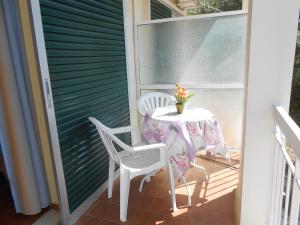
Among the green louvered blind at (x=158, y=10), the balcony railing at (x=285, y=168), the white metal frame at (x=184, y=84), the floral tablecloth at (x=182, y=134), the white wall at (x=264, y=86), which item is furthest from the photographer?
the green louvered blind at (x=158, y=10)

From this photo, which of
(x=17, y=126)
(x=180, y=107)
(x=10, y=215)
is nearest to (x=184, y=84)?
(x=180, y=107)

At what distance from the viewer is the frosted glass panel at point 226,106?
2873 mm

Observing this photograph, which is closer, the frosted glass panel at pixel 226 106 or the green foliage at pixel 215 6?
the frosted glass panel at pixel 226 106

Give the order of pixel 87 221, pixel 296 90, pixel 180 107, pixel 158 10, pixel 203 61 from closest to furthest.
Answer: pixel 296 90 < pixel 87 221 < pixel 180 107 < pixel 203 61 < pixel 158 10

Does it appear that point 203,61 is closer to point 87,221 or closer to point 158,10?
point 158,10

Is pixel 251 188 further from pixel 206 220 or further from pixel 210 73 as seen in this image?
pixel 210 73

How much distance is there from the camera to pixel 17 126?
63.5 inches

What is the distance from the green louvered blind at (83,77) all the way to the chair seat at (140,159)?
35 cm

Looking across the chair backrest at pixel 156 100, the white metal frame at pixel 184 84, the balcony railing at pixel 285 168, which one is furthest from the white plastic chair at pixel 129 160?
the white metal frame at pixel 184 84

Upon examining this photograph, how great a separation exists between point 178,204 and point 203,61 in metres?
1.78

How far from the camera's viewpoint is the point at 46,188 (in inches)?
73.7

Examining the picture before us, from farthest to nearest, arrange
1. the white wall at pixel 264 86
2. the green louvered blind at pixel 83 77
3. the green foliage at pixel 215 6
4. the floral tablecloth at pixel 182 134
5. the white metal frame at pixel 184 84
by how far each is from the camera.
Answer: the green foliage at pixel 215 6
the white metal frame at pixel 184 84
the floral tablecloth at pixel 182 134
the green louvered blind at pixel 83 77
the white wall at pixel 264 86

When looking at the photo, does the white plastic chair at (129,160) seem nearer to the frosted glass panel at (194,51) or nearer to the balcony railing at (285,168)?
the balcony railing at (285,168)

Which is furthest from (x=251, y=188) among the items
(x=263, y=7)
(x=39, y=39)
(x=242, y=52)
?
(x=242, y=52)
